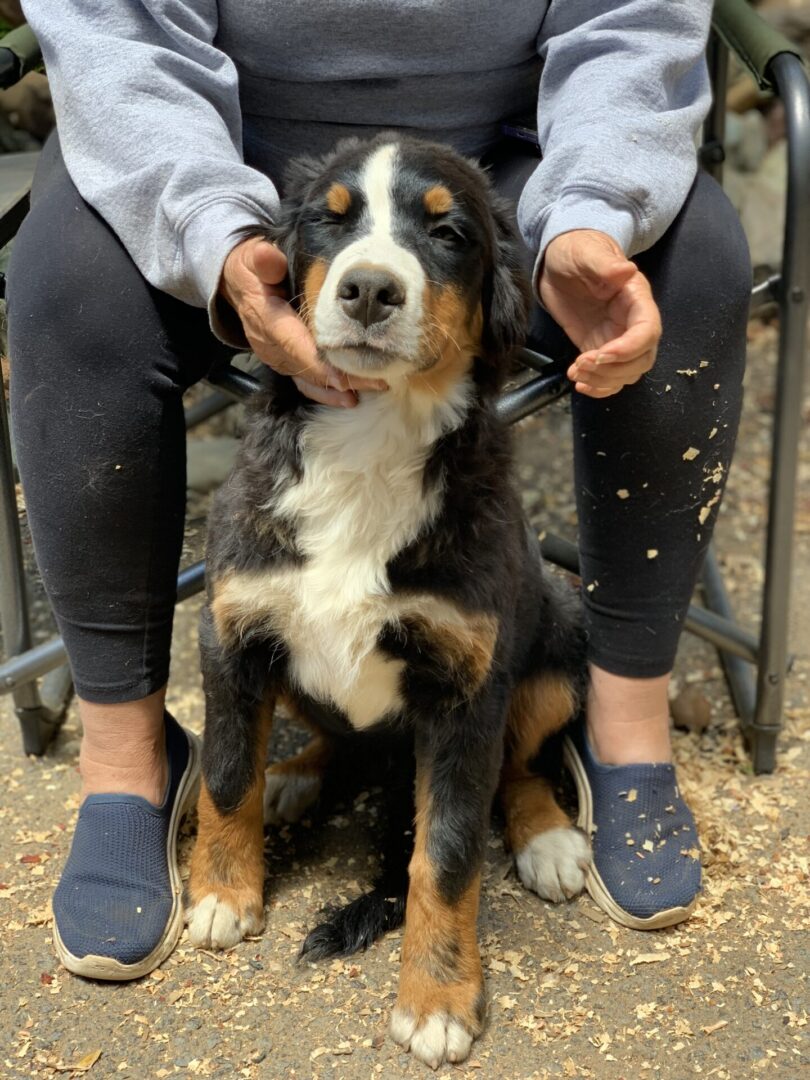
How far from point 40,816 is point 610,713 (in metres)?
1.07

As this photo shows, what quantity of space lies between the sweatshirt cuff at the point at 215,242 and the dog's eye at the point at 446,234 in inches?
10.0

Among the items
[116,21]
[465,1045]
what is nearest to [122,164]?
[116,21]

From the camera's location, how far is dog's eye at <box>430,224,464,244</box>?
5.45 ft

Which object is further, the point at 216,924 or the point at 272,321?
the point at 216,924

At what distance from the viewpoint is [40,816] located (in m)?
2.27

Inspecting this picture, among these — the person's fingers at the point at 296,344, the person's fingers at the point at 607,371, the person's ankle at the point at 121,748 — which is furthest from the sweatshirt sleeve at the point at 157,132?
the person's ankle at the point at 121,748

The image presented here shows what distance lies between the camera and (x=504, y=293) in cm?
177

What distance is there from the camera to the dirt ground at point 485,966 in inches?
69.2

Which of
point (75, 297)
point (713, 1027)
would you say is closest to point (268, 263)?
point (75, 297)

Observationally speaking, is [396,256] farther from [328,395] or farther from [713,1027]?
[713,1027]

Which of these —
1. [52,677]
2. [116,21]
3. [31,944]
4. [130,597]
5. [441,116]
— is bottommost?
[52,677]

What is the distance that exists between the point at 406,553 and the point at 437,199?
19.5 inches

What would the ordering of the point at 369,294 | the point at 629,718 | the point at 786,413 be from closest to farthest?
the point at 369,294 → the point at 629,718 → the point at 786,413

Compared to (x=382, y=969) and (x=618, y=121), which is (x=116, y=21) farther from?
(x=382, y=969)
